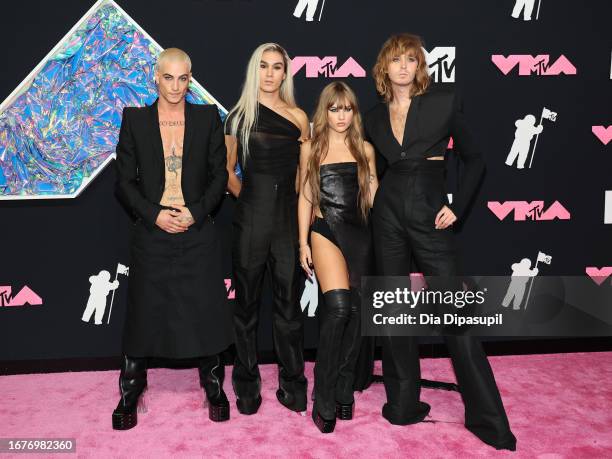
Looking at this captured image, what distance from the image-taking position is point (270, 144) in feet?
11.4

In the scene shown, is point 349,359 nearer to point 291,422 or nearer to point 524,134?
point 291,422

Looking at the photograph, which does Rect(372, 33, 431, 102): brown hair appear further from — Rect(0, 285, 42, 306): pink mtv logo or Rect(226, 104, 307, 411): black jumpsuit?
Rect(0, 285, 42, 306): pink mtv logo

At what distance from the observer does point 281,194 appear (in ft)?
11.5

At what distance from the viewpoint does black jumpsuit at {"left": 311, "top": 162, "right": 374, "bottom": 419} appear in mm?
3283

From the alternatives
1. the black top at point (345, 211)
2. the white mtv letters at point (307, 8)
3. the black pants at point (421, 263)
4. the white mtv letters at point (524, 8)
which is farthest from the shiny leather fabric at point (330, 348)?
the white mtv letters at point (524, 8)

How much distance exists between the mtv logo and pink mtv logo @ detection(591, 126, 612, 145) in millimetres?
1123

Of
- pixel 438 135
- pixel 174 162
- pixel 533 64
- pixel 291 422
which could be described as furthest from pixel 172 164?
pixel 533 64

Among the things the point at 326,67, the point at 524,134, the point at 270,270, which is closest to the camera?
the point at 270,270

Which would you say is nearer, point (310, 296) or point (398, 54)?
point (398, 54)

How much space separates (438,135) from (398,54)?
1.55ft

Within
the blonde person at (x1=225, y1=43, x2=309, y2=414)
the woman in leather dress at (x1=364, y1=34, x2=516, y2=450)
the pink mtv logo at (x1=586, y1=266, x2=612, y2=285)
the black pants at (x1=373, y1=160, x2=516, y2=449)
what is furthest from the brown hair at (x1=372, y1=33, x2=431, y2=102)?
the pink mtv logo at (x1=586, y1=266, x2=612, y2=285)

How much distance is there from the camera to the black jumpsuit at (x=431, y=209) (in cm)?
317

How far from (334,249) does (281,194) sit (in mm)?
452

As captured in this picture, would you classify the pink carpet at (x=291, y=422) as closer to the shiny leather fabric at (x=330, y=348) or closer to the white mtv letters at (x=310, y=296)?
the shiny leather fabric at (x=330, y=348)
